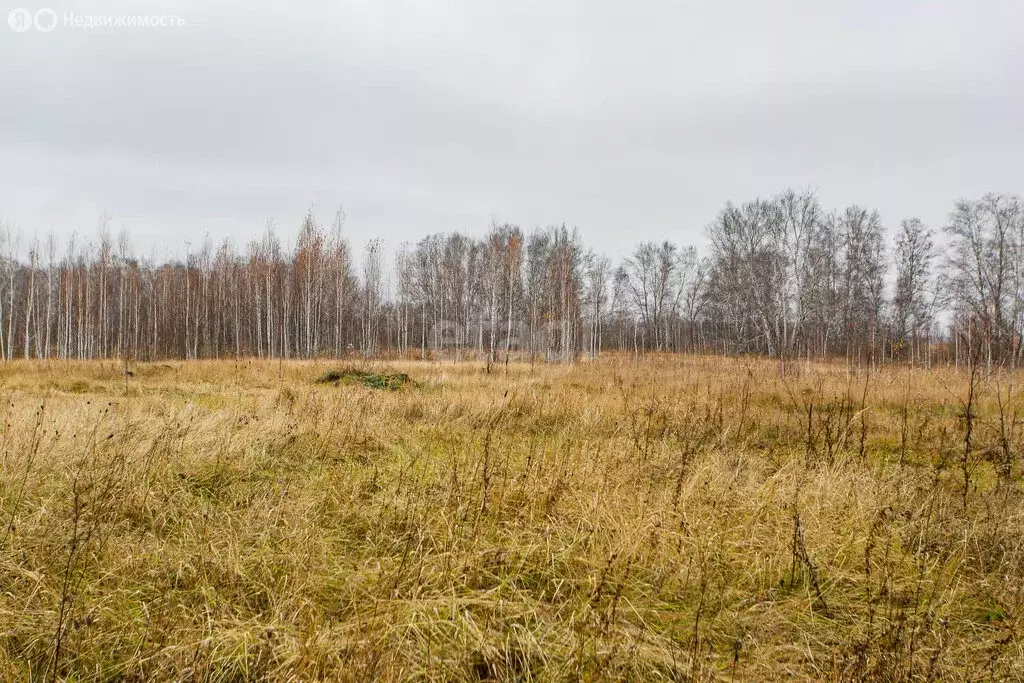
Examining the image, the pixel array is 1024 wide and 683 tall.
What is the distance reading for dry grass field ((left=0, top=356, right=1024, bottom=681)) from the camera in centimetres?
198

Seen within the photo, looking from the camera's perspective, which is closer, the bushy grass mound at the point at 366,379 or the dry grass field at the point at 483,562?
the dry grass field at the point at 483,562

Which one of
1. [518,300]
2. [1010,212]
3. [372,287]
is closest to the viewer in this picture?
[1010,212]

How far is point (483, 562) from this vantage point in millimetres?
2742

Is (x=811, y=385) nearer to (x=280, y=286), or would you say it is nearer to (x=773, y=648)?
(x=773, y=648)

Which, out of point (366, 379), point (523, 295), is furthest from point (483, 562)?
point (523, 295)

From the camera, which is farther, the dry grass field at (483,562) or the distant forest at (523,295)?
the distant forest at (523,295)

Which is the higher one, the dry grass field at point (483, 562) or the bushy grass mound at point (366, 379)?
the bushy grass mound at point (366, 379)

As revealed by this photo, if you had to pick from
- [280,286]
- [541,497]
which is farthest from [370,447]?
[280,286]

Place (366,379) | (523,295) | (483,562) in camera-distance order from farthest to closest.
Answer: (523,295), (366,379), (483,562)

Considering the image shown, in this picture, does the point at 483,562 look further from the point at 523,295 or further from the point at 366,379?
the point at 523,295

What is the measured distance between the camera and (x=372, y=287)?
3741cm

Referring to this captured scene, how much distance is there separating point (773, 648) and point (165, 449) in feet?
15.3

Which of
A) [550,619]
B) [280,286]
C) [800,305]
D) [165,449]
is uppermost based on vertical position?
[280,286]

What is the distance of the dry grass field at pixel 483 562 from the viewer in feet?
6.48
